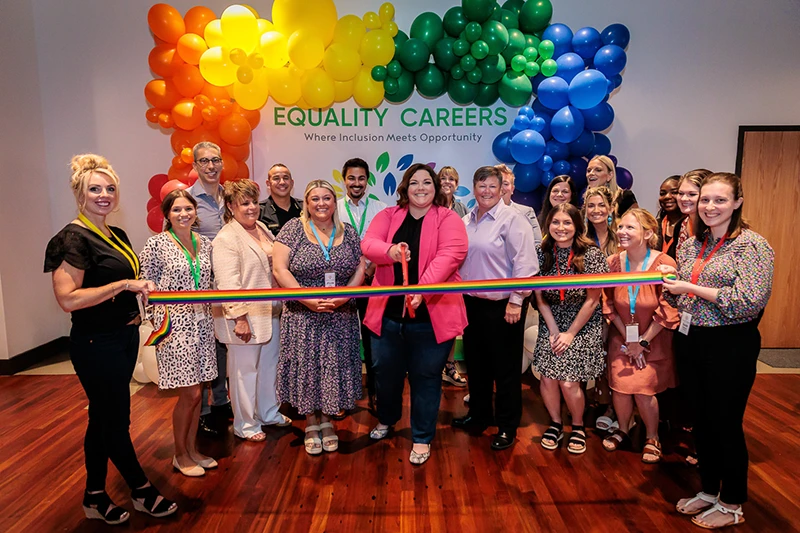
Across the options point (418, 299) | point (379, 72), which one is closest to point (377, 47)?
point (379, 72)

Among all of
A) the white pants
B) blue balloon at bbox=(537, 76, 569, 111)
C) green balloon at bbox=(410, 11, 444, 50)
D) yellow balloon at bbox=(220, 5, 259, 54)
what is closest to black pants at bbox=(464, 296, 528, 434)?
the white pants

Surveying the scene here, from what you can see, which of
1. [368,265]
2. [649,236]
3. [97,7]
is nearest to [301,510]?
[368,265]

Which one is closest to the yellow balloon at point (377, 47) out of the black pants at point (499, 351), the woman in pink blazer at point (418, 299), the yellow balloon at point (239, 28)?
the yellow balloon at point (239, 28)

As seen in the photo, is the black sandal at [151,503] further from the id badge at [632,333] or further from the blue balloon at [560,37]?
the blue balloon at [560,37]

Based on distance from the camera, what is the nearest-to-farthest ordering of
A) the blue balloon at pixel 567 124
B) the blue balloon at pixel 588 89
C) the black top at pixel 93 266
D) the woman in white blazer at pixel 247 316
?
the black top at pixel 93 266, the woman in white blazer at pixel 247 316, the blue balloon at pixel 588 89, the blue balloon at pixel 567 124

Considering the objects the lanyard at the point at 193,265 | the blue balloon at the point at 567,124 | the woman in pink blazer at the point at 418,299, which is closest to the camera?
the lanyard at the point at 193,265

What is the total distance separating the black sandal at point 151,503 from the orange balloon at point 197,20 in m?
3.78

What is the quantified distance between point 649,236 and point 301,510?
2.37 m

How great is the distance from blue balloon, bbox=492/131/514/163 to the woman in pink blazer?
2.15 metres

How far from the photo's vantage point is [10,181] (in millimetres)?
4648

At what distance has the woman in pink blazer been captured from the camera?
277cm

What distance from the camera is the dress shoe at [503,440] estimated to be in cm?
312

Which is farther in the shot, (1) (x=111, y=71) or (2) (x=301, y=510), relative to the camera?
(1) (x=111, y=71)

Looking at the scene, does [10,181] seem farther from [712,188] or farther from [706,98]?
[706,98]
